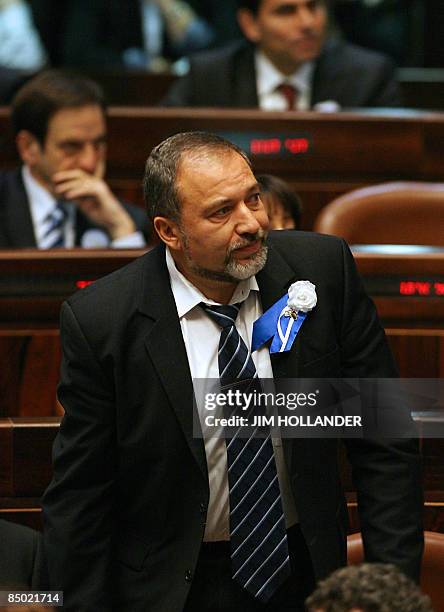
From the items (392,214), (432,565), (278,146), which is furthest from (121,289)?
(278,146)

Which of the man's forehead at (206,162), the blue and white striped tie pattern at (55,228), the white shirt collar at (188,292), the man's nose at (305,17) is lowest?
the white shirt collar at (188,292)

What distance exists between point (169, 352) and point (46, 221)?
0.78 meters

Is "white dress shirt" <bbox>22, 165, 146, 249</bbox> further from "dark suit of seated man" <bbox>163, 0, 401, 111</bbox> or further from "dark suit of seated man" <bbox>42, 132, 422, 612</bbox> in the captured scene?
"dark suit of seated man" <bbox>42, 132, 422, 612</bbox>

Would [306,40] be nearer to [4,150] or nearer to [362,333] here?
[4,150]

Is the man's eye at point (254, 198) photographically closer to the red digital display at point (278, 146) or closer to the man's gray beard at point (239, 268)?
the man's gray beard at point (239, 268)

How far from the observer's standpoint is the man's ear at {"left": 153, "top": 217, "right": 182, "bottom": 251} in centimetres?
93

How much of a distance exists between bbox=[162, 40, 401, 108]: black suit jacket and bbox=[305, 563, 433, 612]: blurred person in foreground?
1336 millimetres

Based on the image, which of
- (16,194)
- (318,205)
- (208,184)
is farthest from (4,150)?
(208,184)

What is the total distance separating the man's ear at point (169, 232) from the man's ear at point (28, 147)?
0.77 meters

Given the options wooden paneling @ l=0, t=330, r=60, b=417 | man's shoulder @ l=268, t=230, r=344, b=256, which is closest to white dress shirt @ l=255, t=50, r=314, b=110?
wooden paneling @ l=0, t=330, r=60, b=417

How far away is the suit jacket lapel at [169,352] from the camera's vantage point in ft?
2.96

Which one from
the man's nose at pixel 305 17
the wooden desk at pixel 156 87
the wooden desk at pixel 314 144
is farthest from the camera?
the wooden desk at pixel 156 87

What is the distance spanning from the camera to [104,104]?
5.59 feet

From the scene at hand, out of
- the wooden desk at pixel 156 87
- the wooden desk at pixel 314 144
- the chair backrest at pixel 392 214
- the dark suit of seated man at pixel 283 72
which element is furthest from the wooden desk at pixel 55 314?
the wooden desk at pixel 156 87
